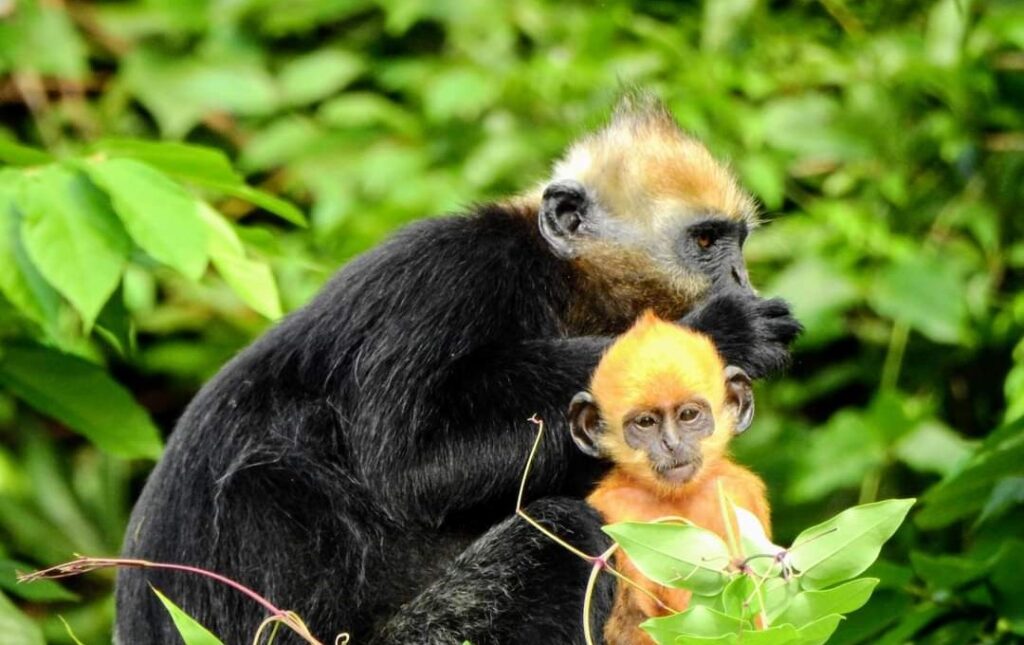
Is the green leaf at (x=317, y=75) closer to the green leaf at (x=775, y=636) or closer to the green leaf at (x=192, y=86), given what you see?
the green leaf at (x=192, y=86)

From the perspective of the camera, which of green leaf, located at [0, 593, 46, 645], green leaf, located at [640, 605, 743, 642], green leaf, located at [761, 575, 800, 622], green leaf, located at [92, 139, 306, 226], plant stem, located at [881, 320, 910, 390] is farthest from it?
plant stem, located at [881, 320, 910, 390]

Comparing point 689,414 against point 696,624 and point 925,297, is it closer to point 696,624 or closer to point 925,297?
point 696,624

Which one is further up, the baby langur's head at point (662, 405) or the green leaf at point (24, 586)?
the baby langur's head at point (662, 405)

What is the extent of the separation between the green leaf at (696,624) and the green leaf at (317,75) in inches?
213

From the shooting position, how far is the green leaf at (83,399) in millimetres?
4043

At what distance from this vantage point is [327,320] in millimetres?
3904

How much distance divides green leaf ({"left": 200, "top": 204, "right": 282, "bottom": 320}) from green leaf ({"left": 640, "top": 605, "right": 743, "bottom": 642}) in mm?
1707

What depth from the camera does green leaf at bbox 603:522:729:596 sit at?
251 cm

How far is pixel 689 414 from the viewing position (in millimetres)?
3363

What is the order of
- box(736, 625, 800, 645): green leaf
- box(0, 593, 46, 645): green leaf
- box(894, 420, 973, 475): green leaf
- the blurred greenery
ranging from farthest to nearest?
the blurred greenery, box(894, 420, 973, 475): green leaf, box(0, 593, 46, 645): green leaf, box(736, 625, 800, 645): green leaf

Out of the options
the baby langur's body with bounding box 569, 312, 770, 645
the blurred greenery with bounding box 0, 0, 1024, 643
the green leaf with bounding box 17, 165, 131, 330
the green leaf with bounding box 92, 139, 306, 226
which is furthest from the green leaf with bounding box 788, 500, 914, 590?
the blurred greenery with bounding box 0, 0, 1024, 643

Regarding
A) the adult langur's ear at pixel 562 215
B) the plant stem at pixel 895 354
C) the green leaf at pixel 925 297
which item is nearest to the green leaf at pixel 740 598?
the adult langur's ear at pixel 562 215

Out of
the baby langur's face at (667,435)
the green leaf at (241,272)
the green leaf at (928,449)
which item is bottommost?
the green leaf at (928,449)

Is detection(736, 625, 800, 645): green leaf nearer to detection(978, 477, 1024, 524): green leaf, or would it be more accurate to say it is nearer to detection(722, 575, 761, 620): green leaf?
detection(722, 575, 761, 620): green leaf
